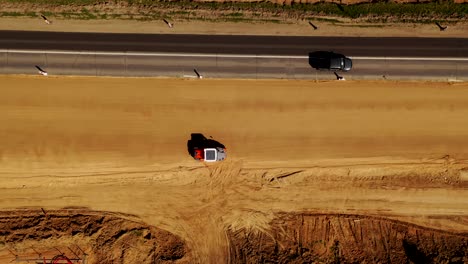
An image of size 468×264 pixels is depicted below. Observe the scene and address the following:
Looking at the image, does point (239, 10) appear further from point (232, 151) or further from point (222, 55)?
point (232, 151)

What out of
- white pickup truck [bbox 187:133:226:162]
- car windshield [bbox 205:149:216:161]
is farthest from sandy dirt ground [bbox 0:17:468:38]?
car windshield [bbox 205:149:216:161]

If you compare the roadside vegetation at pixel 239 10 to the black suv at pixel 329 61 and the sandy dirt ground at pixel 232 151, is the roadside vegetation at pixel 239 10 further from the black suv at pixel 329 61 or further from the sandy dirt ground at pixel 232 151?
the sandy dirt ground at pixel 232 151

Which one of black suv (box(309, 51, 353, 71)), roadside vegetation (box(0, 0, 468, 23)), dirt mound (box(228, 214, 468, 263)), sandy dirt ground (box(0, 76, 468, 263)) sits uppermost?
roadside vegetation (box(0, 0, 468, 23))

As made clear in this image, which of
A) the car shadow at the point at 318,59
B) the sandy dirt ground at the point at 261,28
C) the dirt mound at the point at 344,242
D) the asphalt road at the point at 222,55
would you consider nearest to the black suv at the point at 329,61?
the car shadow at the point at 318,59

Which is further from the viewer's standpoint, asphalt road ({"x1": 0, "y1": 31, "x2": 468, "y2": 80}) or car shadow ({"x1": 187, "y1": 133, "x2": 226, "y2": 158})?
car shadow ({"x1": 187, "y1": 133, "x2": 226, "y2": 158})

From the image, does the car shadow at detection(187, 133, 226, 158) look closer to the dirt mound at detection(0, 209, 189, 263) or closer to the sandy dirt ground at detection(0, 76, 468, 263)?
the sandy dirt ground at detection(0, 76, 468, 263)
